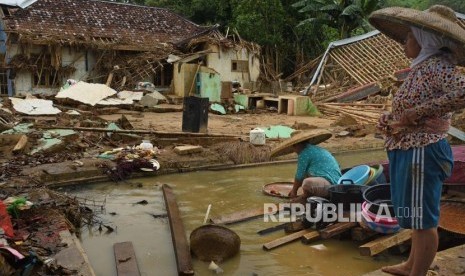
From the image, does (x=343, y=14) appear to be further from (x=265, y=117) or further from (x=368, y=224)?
(x=368, y=224)

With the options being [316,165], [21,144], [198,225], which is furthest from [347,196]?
[21,144]

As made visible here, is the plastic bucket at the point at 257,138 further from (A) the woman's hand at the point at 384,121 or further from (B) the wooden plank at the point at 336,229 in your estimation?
(A) the woman's hand at the point at 384,121

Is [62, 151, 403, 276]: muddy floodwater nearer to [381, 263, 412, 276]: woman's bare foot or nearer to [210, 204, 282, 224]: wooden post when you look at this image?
[210, 204, 282, 224]: wooden post

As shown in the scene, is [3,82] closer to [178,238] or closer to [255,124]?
[255,124]

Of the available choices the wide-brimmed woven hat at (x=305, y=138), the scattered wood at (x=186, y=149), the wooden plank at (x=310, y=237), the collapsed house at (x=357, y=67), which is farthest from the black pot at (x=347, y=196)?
the collapsed house at (x=357, y=67)

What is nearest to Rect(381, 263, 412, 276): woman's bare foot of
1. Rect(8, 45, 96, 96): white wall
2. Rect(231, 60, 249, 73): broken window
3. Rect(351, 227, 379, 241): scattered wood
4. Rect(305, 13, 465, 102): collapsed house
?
Rect(351, 227, 379, 241): scattered wood

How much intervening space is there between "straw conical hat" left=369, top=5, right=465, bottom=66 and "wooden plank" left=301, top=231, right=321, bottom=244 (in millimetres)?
2425

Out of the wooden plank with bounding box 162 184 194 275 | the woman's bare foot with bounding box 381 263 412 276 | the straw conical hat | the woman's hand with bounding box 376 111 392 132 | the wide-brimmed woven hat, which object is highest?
the straw conical hat

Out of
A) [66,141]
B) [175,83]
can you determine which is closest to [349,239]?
[66,141]

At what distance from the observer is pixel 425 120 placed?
2688mm

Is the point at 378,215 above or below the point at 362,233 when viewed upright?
above

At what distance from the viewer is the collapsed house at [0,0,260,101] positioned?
20141 millimetres

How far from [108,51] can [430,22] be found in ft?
67.9

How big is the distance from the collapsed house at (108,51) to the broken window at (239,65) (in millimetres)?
16
